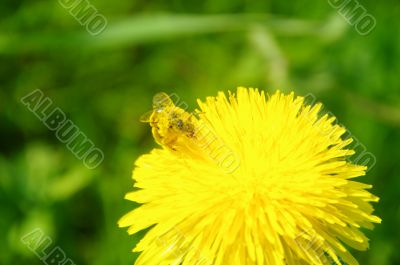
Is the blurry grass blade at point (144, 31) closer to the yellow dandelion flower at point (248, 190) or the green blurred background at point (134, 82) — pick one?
the green blurred background at point (134, 82)

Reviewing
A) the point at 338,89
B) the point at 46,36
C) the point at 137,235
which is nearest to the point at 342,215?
the point at 137,235

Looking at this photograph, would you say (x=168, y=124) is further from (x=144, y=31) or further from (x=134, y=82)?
(x=134, y=82)

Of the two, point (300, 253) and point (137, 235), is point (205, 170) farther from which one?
point (137, 235)

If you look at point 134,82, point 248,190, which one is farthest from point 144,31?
point 248,190

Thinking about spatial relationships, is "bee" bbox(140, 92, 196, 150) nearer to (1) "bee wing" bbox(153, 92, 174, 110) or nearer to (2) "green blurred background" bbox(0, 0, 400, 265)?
(1) "bee wing" bbox(153, 92, 174, 110)

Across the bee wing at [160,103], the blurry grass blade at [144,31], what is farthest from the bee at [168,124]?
the blurry grass blade at [144,31]

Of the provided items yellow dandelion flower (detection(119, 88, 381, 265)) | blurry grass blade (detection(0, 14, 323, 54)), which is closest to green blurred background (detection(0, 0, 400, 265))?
blurry grass blade (detection(0, 14, 323, 54))
